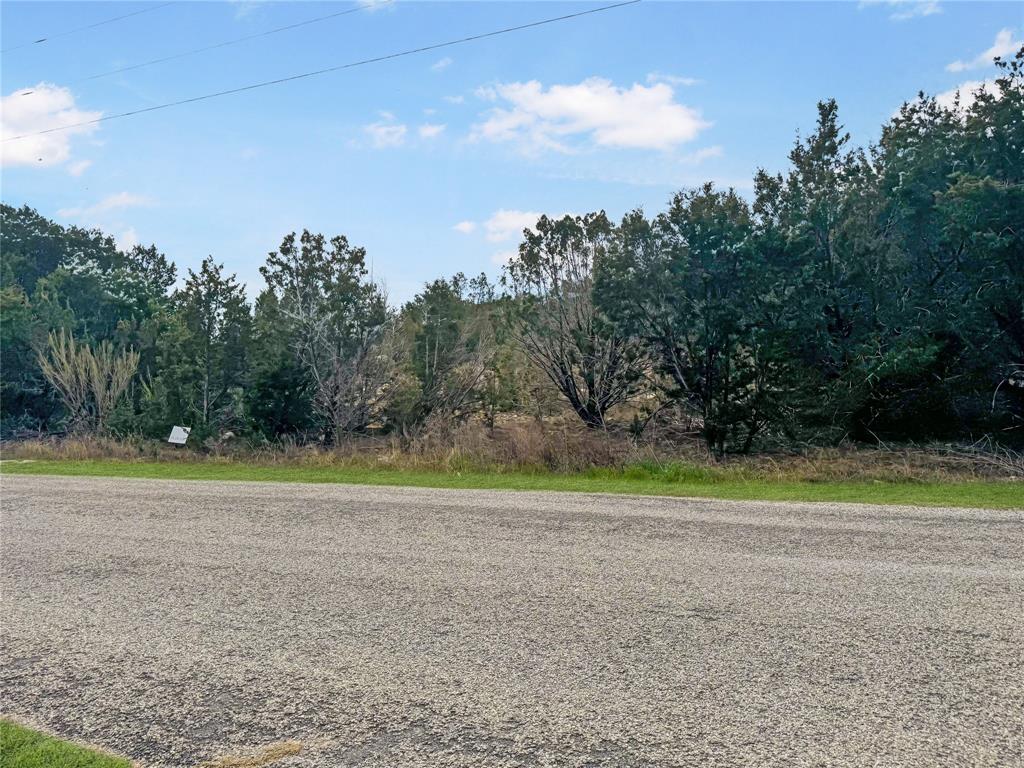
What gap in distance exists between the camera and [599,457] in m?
13.5

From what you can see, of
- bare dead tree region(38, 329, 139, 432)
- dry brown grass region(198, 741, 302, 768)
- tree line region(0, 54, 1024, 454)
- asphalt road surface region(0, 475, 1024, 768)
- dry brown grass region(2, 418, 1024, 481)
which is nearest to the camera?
dry brown grass region(198, 741, 302, 768)

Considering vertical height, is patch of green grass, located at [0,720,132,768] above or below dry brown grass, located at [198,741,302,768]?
below

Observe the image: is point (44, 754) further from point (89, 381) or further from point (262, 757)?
point (89, 381)

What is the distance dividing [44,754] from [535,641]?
259cm

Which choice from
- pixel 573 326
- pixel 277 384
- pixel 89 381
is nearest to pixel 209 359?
pixel 277 384

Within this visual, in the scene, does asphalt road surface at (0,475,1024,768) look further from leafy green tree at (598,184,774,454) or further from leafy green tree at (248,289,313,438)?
leafy green tree at (248,289,313,438)

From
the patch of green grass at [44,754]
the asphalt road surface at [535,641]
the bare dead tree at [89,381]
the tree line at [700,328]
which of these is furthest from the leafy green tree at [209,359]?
the patch of green grass at [44,754]

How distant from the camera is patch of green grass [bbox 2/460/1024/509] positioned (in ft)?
31.2

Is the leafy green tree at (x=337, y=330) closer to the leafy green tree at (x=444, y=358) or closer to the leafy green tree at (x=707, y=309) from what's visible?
the leafy green tree at (x=444, y=358)

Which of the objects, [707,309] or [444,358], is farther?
[444,358]

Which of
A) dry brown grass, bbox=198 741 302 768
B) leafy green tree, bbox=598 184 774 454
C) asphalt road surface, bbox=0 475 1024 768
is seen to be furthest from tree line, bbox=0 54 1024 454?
dry brown grass, bbox=198 741 302 768

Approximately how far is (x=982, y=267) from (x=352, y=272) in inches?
606

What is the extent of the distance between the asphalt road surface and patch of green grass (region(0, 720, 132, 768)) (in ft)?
0.36

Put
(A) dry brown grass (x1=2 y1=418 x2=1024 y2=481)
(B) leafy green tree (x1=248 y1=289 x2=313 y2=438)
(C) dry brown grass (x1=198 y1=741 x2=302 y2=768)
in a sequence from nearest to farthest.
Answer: (C) dry brown grass (x1=198 y1=741 x2=302 y2=768), (A) dry brown grass (x1=2 y1=418 x2=1024 y2=481), (B) leafy green tree (x1=248 y1=289 x2=313 y2=438)
